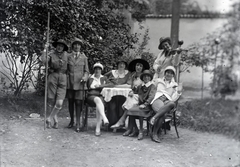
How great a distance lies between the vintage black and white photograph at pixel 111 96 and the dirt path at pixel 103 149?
2cm

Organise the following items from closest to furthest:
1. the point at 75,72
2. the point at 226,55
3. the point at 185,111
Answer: the point at 226,55 < the point at 75,72 < the point at 185,111

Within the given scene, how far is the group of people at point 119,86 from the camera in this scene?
6.71m

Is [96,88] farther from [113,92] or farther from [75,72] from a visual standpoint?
[75,72]

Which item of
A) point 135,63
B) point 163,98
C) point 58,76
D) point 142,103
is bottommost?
point 142,103

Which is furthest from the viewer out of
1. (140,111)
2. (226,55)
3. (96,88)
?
(96,88)

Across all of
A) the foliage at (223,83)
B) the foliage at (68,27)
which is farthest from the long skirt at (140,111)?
the foliage at (68,27)

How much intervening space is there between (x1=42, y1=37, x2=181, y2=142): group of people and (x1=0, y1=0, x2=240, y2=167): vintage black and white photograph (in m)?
0.02

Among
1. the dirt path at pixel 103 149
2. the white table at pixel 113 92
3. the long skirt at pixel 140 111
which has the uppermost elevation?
the white table at pixel 113 92

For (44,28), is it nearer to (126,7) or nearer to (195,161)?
(126,7)

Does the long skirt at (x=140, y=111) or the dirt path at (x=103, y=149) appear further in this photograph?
the long skirt at (x=140, y=111)

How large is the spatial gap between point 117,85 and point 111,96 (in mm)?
420

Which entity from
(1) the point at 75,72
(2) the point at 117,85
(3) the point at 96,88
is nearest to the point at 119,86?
(2) the point at 117,85

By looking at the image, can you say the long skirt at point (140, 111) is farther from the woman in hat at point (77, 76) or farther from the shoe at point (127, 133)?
the woman in hat at point (77, 76)

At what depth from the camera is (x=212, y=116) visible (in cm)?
676
